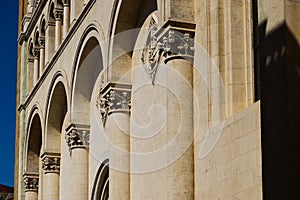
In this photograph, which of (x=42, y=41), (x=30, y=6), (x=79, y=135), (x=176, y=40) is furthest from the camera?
(x=30, y=6)

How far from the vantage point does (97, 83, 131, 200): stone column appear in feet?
66.4

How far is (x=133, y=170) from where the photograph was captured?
786 inches

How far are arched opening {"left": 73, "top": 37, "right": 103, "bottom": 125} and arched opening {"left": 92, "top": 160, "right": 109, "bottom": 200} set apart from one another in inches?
89.0

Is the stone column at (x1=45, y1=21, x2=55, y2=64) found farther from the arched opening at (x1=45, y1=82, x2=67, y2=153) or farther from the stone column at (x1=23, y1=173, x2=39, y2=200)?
the stone column at (x1=23, y1=173, x2=39, y2=200)

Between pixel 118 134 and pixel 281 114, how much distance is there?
356 inches

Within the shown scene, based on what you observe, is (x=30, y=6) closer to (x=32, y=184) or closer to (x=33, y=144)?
(x=33, y=144)

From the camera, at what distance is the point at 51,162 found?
28.2 meters

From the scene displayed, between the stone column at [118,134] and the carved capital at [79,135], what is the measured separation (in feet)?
9.72

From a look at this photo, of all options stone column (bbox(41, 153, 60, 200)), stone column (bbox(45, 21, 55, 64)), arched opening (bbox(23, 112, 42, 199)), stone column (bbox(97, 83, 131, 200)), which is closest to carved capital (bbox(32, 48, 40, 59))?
stone column (bbox(45, 21, 55, 64))

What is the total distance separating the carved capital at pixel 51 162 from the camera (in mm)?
28094

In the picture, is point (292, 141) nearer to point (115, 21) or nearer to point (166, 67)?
point (166, 67)

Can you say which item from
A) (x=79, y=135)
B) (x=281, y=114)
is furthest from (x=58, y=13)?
(x=281, y=114)

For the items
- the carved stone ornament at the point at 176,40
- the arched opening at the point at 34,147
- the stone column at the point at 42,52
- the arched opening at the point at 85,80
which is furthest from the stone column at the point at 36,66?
the carved stone ornament at the point at 176,40

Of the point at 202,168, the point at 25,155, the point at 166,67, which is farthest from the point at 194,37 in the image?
the point at 25,155
